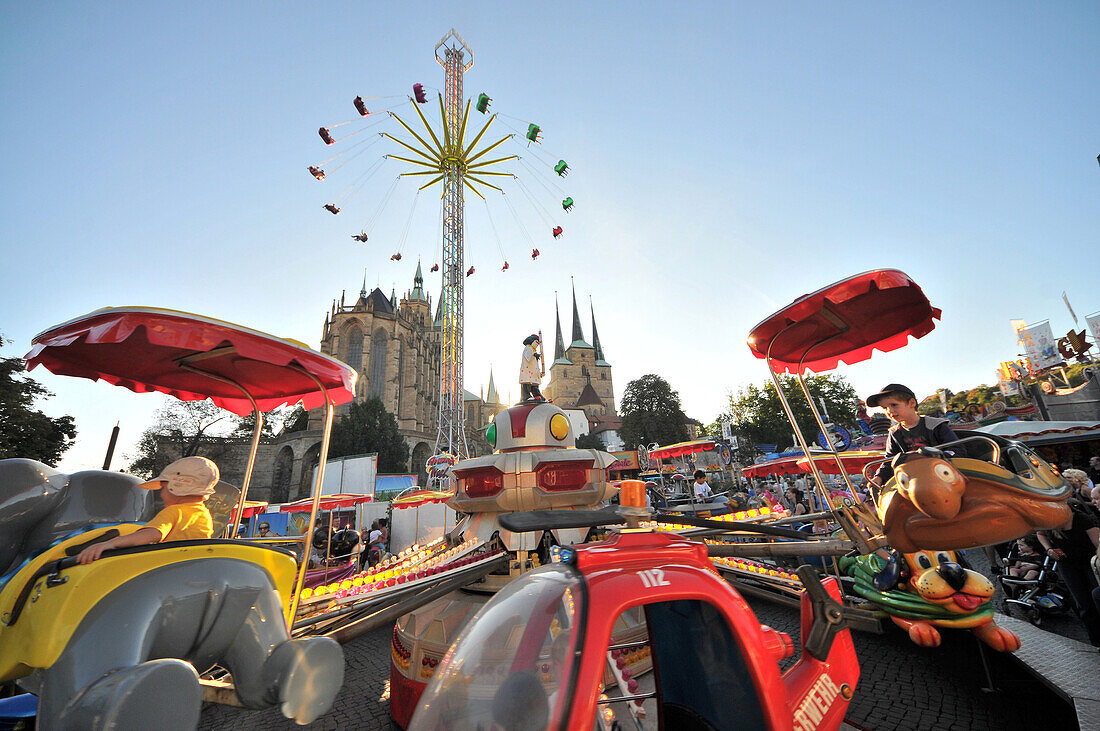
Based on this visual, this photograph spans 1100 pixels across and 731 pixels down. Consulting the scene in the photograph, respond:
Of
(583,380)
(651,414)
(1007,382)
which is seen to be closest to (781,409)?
(651,414)

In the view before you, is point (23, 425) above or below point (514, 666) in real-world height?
above

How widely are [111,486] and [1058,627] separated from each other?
9.11m

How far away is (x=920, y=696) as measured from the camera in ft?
12.3

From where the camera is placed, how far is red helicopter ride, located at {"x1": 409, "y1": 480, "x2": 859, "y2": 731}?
1338mm

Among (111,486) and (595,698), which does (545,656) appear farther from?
(111,486)

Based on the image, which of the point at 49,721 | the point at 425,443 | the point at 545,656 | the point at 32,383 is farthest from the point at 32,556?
the point at 425,443

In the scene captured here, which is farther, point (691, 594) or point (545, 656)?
point (691, 594)

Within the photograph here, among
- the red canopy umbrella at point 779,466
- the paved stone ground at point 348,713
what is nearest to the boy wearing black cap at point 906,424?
the paved stone ground at point 348,713

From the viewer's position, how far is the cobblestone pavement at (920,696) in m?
3.18

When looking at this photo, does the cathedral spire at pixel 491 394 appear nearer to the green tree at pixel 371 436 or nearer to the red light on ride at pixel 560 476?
the green tree at pixel 371 436

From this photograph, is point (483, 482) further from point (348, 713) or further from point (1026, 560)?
point (1026, 560)

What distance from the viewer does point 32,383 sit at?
20219mm

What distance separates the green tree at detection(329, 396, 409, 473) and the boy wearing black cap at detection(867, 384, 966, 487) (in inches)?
1367

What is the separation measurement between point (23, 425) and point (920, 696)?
1110 inches
